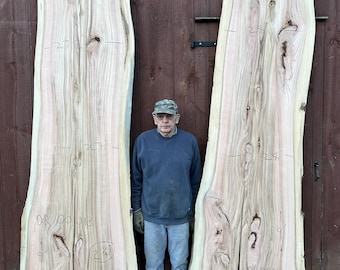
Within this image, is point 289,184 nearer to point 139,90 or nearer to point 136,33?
point 139,90

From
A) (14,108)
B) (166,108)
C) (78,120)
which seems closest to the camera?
(166,108)

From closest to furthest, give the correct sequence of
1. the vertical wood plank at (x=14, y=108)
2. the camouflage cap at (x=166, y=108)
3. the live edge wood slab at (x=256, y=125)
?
the camouflage cap at (x=166, y=108) < the live edge wood slab at (x=256, y=125) < the vertical wood plank at (x=14, y=108)

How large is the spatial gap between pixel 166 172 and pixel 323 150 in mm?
979

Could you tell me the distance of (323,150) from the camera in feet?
7.94

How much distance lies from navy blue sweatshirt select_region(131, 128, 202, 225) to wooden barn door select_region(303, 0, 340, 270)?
74 centimetres

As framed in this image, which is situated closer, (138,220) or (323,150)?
(138,220)

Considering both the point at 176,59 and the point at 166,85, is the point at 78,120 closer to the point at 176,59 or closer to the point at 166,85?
the point at 166,85

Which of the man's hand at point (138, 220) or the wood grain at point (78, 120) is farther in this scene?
the man's hand at point (138, 220)

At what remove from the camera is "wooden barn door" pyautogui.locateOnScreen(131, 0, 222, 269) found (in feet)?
7.62

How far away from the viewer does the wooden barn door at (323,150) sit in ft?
7.75

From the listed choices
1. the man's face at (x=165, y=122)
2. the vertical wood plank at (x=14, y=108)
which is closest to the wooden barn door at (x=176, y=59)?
the man's face at (x=165, y=122)

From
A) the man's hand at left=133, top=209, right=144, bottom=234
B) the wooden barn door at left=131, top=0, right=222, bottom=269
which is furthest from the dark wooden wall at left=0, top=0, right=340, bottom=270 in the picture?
the man's hand at left=133, top=209, right=144, bottom=234

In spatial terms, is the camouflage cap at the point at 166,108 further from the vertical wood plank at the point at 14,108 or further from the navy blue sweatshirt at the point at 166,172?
the vertical wood plank at the point at 14,108

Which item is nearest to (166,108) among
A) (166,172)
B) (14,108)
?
(166,172)
